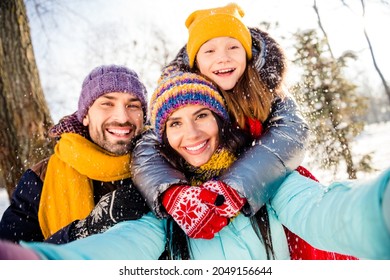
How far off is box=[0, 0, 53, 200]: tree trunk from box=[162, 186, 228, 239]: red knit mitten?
3.24 feet

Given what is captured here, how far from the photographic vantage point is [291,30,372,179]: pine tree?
1.98m

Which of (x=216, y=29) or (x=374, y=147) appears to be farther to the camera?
(x=374, y=147)

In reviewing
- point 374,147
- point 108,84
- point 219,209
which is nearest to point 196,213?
point 219,209

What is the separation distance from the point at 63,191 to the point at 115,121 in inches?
11.2

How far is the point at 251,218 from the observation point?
2.75 ft

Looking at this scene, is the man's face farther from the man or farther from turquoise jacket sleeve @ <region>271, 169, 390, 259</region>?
turquoise jacket sleeve @ <region>271, 169, 390, 259</region>

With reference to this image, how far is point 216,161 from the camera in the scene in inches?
36.9

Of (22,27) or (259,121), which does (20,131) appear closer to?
(22,27)

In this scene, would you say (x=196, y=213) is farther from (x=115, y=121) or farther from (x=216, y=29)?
(x=216, y=29)

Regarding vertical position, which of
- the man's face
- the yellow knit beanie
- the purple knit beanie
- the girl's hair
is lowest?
the girl's hair

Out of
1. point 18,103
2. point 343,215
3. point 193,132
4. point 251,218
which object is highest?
point 18,103

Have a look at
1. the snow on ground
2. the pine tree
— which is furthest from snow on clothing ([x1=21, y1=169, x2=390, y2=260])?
the pine tree

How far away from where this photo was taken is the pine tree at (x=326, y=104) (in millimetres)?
1978

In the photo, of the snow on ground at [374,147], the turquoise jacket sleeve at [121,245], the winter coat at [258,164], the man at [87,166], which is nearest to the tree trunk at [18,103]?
the snow on ground at [374,147]
